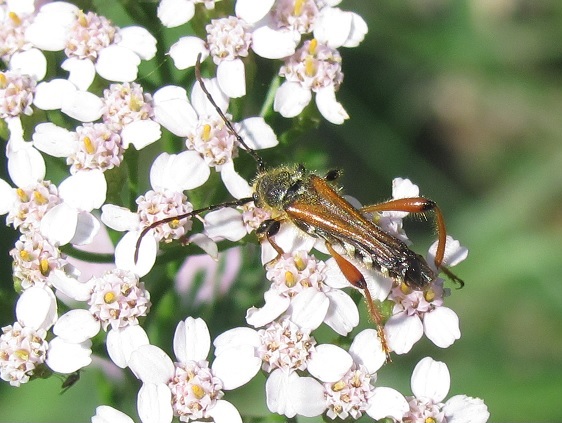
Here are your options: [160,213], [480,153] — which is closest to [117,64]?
[160,213]

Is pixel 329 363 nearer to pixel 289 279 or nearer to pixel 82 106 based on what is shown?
pixel 289 279

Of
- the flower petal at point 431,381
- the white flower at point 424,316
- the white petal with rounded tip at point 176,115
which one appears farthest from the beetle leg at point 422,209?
the white petal with rounded tip at point 176,115

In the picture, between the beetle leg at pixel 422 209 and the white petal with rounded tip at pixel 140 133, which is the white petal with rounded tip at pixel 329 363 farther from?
the white petal with rounded tip at pixel 140 133

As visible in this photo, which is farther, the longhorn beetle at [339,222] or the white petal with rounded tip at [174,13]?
the white petal with rounded tip at [174,13]

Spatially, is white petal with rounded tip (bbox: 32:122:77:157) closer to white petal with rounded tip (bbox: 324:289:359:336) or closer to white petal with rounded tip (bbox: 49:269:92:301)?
white petal with rounded tip (bbox: 49:269:92:301)

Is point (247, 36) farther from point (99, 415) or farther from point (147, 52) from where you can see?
point (99, 415)

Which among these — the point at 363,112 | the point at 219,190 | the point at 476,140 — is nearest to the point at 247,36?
the point at 219,190
